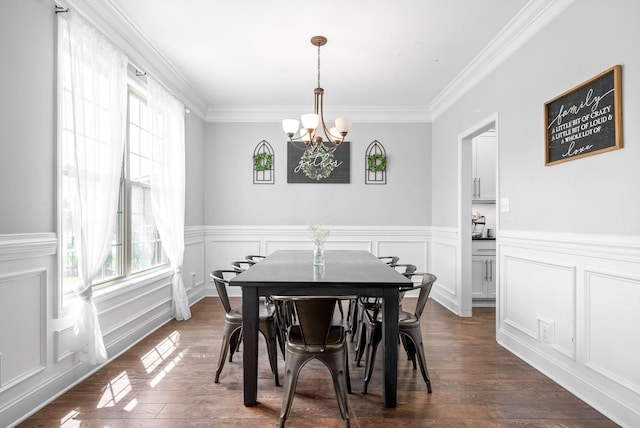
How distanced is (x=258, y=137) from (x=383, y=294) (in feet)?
13.4

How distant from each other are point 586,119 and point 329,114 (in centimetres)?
372

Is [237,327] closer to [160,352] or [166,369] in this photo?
[166,369]

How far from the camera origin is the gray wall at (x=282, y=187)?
5.82m

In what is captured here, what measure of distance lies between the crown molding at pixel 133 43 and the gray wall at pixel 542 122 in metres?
3.43

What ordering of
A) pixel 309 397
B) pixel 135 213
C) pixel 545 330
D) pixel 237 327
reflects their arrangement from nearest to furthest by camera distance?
pixel 309 397 < pixel 237 327 < pixel 545 330 < pixel 135 213

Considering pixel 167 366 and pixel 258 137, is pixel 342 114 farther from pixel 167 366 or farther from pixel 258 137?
pixel 167 366

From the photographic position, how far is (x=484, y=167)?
17.6 feet

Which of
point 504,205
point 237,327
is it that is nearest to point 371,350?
point 237,327

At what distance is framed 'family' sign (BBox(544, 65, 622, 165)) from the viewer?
2.29m

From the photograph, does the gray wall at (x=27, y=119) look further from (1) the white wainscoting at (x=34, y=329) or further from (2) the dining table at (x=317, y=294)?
(2) the dining table at (x=317, y=294)

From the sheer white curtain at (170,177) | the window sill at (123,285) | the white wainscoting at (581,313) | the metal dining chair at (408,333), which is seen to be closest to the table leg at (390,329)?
the metal dining chair at (408,333)

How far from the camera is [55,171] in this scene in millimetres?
2484

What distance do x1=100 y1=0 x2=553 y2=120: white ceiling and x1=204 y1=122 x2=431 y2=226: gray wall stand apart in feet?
2.27

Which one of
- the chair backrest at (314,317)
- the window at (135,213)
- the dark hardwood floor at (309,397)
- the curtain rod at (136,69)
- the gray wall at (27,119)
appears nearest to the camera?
the chair backrest at (314,317)
